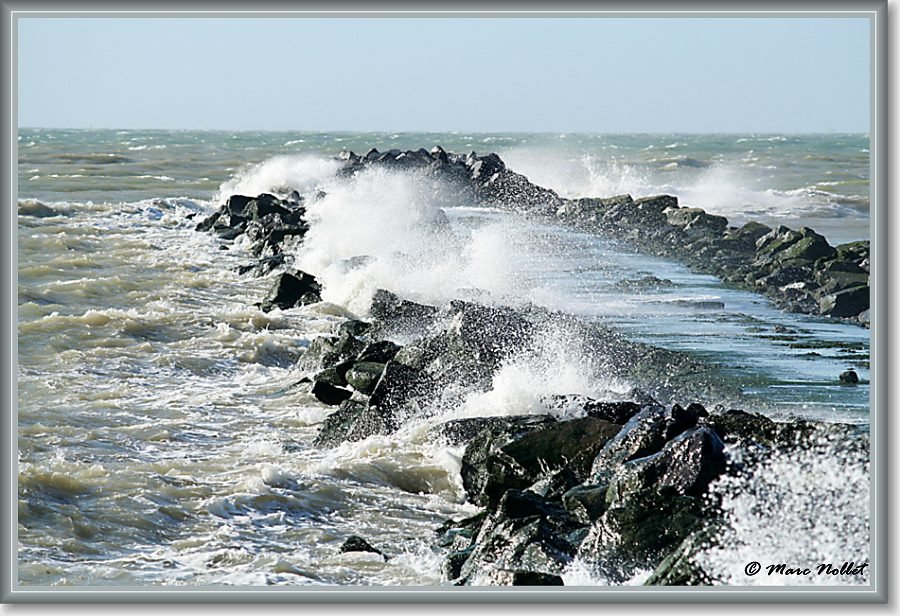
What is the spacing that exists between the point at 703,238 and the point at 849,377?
10321mm

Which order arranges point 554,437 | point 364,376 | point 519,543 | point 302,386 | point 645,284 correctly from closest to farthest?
point 519,543 → point 554,437 → point 364,376 → point 302,386 → point 645,284

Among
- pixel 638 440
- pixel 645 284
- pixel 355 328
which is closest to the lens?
pixel 638 440

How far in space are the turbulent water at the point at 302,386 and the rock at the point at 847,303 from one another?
344mm

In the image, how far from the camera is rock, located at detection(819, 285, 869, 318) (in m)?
12.6

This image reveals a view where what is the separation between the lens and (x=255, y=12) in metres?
5.13

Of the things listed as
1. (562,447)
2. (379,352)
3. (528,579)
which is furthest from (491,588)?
(379,352)

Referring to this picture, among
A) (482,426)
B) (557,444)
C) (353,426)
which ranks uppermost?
(557,444)

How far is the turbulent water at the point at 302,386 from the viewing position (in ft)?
19.1

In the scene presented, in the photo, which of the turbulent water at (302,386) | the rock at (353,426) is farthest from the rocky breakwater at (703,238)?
the rock at (353,426)

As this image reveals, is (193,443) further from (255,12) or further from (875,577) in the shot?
(875,577)

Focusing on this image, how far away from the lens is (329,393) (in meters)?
9.34

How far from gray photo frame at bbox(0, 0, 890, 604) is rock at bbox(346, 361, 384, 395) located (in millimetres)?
3956

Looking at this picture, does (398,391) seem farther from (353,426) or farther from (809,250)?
(809,250)

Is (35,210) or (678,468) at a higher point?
(35,210)
